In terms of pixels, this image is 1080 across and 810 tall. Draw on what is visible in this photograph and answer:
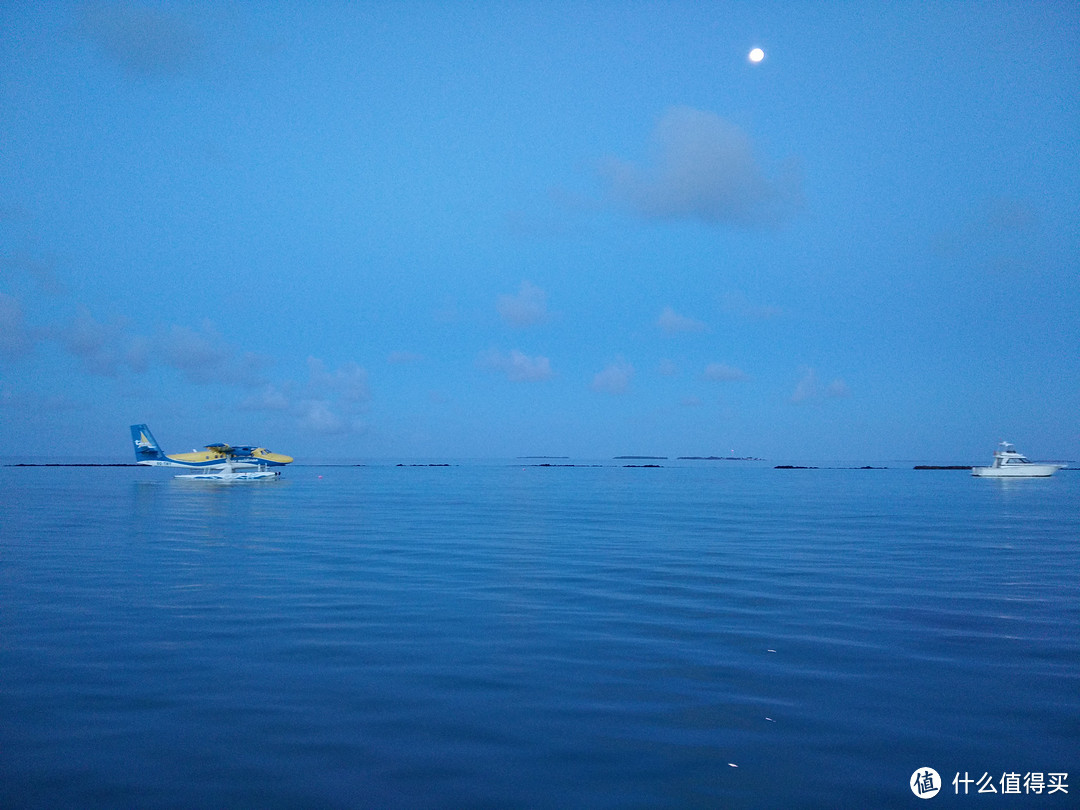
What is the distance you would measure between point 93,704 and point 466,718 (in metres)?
5.68

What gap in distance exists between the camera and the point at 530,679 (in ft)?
39.4

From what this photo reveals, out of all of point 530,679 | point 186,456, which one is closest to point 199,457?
point 186,456

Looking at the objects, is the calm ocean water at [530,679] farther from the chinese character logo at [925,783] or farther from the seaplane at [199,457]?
the seaplane at [199,457]

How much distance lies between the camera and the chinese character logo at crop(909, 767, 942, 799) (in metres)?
8.02

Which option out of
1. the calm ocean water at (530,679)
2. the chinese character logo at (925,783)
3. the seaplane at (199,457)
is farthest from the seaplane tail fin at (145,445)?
the chinese character logo at (925,783)

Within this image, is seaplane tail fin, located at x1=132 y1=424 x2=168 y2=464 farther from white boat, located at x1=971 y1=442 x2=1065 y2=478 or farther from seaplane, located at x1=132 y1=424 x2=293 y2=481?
white boat, located at x1=971 y1=442 x2=1065 y2=478

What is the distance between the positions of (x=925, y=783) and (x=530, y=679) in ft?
19.7

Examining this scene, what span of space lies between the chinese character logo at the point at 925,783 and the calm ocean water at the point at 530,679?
0.38 feet

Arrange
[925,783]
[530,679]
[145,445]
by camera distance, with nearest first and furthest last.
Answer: [925,783]
[530,679]
[145,445]

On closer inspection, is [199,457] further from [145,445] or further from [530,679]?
[530,679]

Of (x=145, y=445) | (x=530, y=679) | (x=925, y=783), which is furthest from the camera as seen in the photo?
(x=145, y=445)

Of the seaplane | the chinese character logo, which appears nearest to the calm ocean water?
the chinese character logo

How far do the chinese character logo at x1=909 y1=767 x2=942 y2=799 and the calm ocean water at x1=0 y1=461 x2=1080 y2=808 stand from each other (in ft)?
0.38

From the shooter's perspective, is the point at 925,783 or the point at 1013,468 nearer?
the point at 925,783
